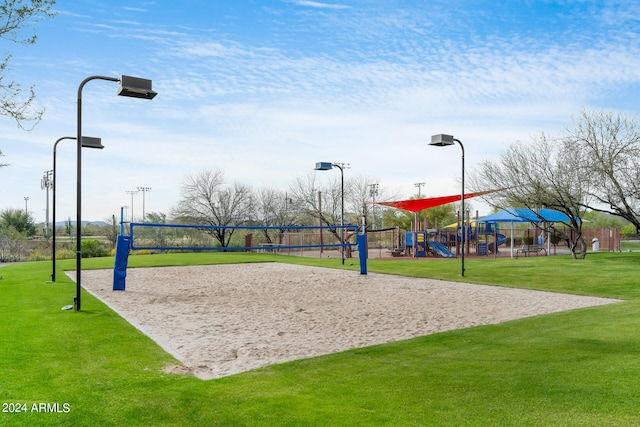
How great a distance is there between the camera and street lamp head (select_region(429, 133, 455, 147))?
14031 millimetres

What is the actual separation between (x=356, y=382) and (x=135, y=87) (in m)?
6.36

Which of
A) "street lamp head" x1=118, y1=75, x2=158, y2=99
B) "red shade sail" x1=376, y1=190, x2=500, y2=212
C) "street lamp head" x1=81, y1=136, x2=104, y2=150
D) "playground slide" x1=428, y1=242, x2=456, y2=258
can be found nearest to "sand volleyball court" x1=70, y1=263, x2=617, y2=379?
"street lamp head" x1=81, y1=136, x2=104, y2=150

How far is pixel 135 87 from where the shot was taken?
28.6 ft

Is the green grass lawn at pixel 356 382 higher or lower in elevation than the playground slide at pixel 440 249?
lower

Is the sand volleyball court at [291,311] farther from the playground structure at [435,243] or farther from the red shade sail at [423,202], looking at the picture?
the playground structure at [435,243]

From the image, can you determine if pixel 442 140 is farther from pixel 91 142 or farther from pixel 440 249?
pixel 440 249

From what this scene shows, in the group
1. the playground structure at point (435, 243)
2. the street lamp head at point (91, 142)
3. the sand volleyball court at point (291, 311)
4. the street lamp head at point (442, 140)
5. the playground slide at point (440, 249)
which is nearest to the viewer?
the sand volleyball court at point (291, 311)

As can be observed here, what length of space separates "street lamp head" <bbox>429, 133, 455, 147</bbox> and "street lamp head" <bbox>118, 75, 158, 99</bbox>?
7.91 metres

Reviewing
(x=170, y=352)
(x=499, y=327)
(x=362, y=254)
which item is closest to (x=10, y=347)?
Answer: (x=170, y=352)

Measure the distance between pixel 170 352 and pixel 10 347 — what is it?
1.87 metres

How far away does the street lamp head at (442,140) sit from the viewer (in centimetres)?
1403

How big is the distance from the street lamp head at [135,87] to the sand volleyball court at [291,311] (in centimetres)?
379

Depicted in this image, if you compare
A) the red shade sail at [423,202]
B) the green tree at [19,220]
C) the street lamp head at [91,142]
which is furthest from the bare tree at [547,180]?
the green tree at [19,220]

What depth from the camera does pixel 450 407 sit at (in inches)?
161
